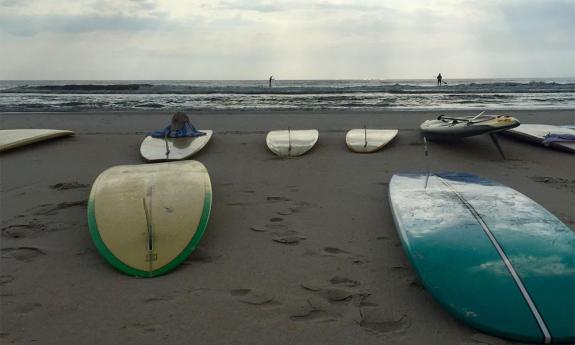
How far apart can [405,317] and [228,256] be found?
1216 mm

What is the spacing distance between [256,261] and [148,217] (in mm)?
814

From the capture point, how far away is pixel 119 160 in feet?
19.3

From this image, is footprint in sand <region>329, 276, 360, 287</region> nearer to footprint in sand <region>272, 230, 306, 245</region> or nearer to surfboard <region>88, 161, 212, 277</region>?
footprint in sand <region>272, 230, 306, 245</region>

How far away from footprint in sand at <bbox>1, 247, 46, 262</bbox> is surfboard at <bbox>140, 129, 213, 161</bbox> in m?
2.56

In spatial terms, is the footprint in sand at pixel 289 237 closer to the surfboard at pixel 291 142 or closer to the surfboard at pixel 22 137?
the surfboard at pixel 291 142

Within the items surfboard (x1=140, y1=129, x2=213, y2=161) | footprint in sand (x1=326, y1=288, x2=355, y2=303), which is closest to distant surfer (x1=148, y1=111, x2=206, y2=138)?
surfboard (x1=140, y1=129, x2=213, y2=161)

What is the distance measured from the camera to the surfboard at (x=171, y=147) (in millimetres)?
5652

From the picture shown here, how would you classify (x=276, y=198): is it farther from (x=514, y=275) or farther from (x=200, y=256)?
Result: (x=514, y=275)

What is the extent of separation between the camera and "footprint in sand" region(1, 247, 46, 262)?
2.96m

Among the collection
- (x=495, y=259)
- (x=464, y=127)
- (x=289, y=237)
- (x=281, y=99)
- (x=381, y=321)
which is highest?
(x=281, y=99)

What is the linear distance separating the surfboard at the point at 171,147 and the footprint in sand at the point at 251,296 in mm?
3282

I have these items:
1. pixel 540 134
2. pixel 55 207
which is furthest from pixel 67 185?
pixel 540 134

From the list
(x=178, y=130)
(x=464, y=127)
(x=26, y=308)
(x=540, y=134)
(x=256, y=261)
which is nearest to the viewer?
(x=26, y=308)

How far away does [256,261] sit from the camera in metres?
2.94
